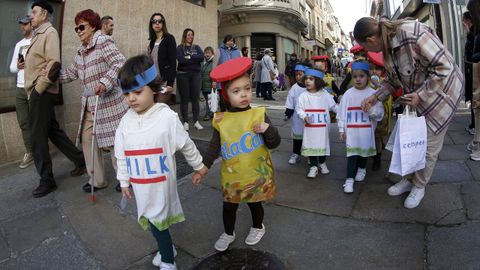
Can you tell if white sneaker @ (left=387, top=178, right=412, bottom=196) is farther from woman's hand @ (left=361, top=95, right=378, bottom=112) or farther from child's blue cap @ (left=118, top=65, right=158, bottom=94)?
child's blue cap @ (left=118, top=65, right=158, bottom=94)

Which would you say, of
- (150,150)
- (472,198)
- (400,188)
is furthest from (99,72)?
(472,198)

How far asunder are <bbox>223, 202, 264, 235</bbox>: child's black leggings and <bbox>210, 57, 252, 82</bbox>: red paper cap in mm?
934

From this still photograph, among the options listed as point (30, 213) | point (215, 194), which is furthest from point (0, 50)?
point (215, 194)

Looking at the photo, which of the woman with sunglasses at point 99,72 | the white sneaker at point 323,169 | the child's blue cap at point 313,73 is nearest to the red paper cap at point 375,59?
the child's blue cap at point 313,73

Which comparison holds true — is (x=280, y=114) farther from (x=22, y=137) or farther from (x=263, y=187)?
(x=263, y=187)

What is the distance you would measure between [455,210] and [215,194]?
2.20 m

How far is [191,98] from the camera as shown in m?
6.94

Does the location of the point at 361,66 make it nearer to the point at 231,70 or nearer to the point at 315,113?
the point at 315,113

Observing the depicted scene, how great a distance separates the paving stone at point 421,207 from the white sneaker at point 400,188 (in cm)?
4

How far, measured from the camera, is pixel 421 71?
304 centimetres

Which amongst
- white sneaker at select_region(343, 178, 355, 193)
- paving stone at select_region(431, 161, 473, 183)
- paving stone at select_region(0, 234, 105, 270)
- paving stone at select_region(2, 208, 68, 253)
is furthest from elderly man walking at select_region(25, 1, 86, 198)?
paving stone at select_region(431, 161, 473, 183)

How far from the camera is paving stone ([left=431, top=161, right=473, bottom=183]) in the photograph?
12.1 ft

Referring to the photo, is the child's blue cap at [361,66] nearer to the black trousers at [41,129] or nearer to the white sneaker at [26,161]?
the black trousers at [41,129]

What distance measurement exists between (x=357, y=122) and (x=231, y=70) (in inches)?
71.1
